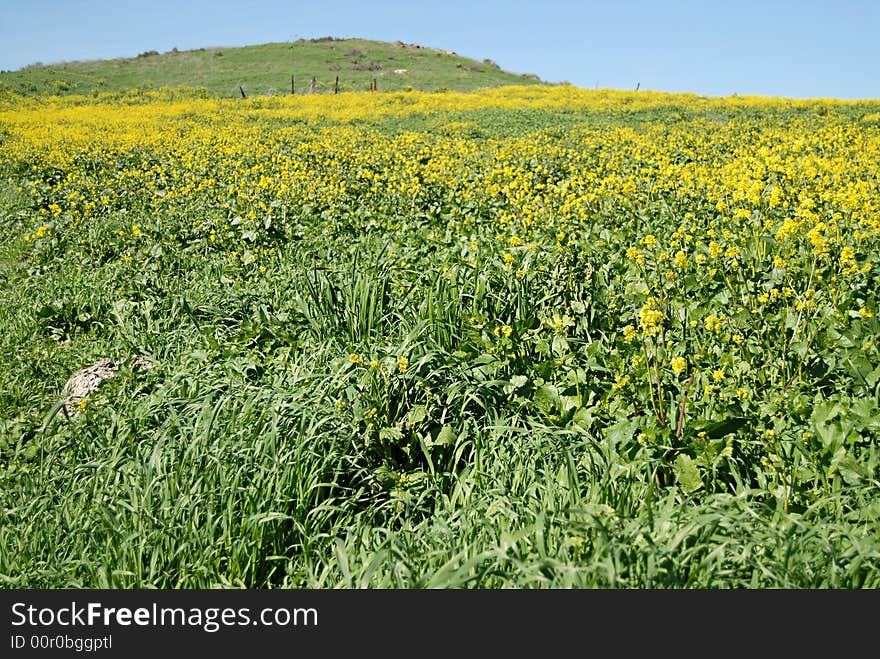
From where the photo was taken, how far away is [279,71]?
164 feet

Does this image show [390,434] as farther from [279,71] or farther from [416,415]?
[279,71]

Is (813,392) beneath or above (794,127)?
beneath

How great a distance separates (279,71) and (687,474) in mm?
52355

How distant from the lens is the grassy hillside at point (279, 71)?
4416 cm

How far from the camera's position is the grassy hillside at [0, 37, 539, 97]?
4416 cm

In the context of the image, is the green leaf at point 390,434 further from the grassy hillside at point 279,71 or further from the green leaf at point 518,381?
the grassy hillside at point 279,71

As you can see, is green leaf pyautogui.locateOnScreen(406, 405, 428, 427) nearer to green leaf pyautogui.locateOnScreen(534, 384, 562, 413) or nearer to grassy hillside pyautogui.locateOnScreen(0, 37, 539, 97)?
green leaf pyautogui.locateOnScreen(534, 384, 562, 413)

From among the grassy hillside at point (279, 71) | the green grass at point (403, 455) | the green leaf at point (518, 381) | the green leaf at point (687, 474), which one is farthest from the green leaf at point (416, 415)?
the grassy hillside at point (279, 71)

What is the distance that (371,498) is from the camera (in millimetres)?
3207

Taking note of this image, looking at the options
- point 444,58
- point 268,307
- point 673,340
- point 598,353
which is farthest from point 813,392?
point 444,58

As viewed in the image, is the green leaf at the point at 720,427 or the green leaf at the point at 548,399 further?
the green leaf at the point at 548,399

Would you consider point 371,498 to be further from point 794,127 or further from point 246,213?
point 794,127

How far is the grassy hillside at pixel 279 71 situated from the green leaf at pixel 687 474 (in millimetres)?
42720

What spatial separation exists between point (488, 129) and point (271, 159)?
8.74 metres
